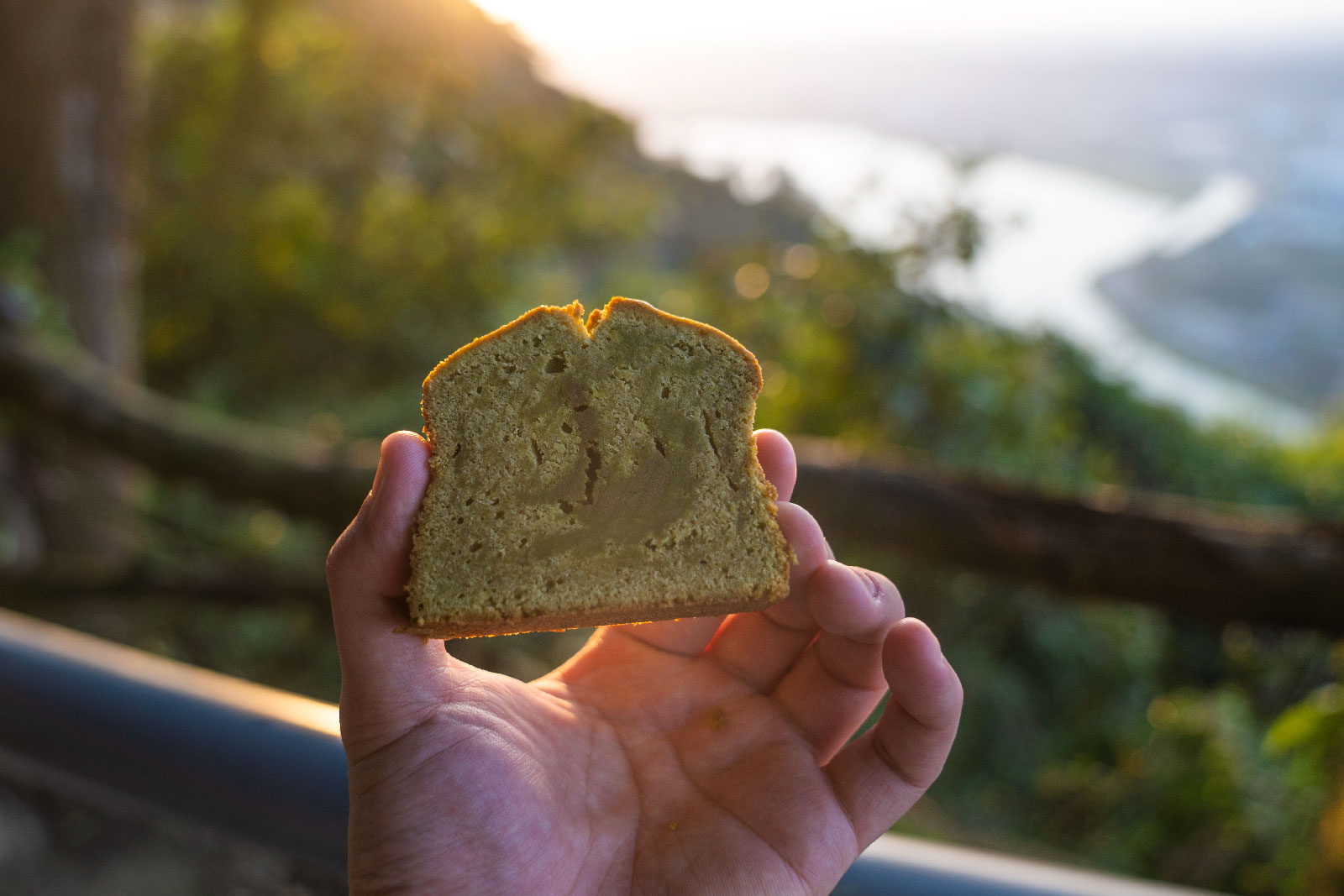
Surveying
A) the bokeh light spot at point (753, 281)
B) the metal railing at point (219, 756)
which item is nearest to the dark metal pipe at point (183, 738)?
the metal railing at point (219, 756)

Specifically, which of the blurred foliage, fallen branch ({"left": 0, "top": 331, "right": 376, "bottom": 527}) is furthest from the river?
fallen branch ({"left": 0, "top": 331, "right": 376, "bottom": 527})

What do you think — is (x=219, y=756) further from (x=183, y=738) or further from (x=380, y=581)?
(x=380, y=581)

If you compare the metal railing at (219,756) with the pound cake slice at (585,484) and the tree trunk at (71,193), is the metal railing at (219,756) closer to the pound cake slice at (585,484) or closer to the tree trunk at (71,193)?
the pound cake slice at (585,484)

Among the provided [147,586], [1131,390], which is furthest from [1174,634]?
[147,586]

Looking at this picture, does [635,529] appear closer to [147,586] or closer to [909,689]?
[909,689]

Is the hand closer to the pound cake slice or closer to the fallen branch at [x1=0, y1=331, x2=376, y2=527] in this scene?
the pound cake slice

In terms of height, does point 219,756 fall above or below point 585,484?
below

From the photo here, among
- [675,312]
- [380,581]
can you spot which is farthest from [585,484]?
[675,312]

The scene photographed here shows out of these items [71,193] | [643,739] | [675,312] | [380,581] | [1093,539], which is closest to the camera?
[380,581]
